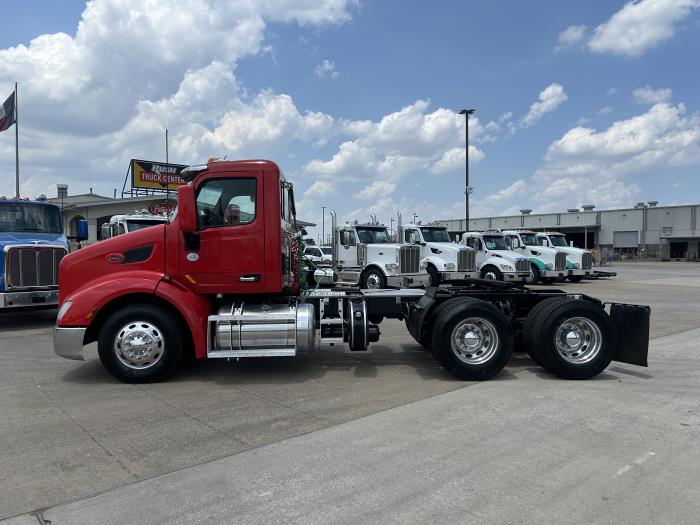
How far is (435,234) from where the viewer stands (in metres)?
20.4

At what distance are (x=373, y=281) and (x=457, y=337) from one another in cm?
1135

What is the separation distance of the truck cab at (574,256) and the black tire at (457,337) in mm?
18982

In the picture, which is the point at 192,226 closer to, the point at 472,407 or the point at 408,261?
the point at 472,407

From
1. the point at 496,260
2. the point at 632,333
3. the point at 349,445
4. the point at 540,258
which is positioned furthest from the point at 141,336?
the point at 540,258

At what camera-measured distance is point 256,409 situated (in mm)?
5312

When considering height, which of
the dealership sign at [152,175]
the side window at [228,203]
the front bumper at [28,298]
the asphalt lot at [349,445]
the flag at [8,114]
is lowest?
the asphalt lot at [349,445]

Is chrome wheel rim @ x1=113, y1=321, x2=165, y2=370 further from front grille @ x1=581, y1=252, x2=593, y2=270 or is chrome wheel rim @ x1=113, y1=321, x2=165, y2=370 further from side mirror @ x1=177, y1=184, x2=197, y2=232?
front grille @ x1=581, y1=252, x2=593, y2=270

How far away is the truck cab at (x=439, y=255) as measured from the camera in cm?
1930

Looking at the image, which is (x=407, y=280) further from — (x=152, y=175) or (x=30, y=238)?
(x=152, y=175)

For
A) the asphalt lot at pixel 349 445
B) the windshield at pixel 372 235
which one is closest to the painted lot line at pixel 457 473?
the asphalt lot at pixel 349 445

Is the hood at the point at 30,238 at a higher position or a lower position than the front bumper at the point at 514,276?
higher

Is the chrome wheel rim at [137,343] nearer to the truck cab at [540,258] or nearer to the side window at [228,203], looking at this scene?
the side window at [228,203]

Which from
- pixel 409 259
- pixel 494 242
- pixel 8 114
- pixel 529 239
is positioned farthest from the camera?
pixel 8 114

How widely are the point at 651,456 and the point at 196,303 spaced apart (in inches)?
195
